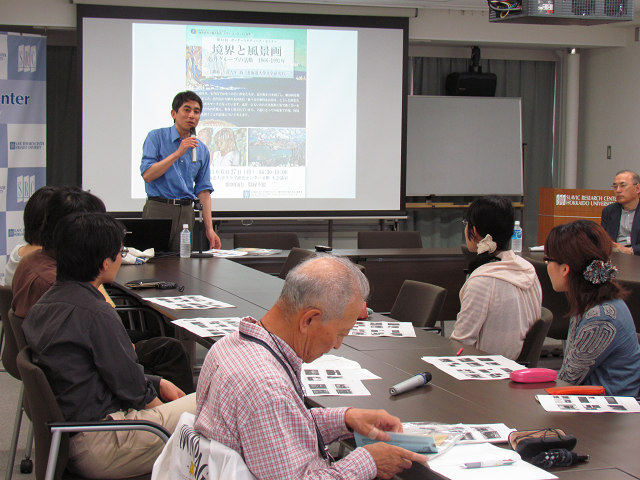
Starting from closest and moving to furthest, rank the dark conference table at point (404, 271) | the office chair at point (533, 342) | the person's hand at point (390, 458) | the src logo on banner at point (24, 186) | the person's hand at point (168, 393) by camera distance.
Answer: the person's hand at point (390, 458)
the person's hand at point (168, 393)
the office chair at point (533, 342)
the dark conference table at point (404, 271)
the src logo on banner at point (24, 186)

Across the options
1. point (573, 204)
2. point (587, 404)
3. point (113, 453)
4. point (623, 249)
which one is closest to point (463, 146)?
point (573, 204)

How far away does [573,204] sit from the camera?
842cm

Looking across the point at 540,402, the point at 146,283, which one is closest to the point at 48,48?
the point at 146,283

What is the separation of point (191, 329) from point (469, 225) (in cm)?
132

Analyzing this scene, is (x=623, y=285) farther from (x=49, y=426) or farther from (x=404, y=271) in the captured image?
(x=49, y=426)

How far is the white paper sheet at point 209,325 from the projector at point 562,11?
3125 millimetres

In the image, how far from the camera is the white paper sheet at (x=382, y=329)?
10.2 feet

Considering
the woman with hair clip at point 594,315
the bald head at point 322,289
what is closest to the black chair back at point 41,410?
the bald head at point 322,289

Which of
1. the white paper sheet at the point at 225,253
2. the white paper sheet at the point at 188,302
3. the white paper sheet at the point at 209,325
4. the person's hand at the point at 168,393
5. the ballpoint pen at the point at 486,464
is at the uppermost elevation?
the white paper sheet at the point at 225,253

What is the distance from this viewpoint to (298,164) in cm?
789

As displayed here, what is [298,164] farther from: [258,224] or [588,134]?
[588,134]

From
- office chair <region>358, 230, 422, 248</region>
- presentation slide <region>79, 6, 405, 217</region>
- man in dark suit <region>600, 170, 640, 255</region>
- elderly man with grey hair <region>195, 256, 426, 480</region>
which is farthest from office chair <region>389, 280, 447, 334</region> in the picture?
presentation slide <region>79, 6, 405, 217</region>

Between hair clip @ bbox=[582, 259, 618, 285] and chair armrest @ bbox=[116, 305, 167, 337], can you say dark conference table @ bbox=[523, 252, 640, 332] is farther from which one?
chair armrest @ bbox=[116, 305, 167, 337]

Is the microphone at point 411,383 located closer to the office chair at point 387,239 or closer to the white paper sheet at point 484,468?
the white paper sheet at point 484,468
